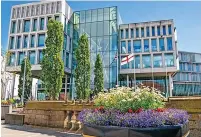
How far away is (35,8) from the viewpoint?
46844 mm

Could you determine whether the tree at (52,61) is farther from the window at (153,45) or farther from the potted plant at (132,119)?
the window at (153,45)

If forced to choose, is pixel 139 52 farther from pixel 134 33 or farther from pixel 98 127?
pixel 98 127

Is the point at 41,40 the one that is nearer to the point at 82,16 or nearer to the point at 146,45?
the point at 82,16

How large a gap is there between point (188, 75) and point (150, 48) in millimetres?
46357

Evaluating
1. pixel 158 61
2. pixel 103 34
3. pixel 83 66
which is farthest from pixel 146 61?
pixel 83 66

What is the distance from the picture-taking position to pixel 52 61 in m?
20.7

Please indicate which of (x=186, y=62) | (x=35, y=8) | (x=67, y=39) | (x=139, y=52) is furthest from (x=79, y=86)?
(x=186, y=62)

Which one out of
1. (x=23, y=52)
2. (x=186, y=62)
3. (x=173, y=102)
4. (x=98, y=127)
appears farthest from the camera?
(x=186, y=62)

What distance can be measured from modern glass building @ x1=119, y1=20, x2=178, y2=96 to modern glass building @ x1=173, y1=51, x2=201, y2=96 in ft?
115

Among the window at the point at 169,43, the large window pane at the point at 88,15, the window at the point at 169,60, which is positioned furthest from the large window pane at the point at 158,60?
the large window pane at the point at 88,15

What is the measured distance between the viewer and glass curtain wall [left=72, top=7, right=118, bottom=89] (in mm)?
43344

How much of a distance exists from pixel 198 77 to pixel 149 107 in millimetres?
91881

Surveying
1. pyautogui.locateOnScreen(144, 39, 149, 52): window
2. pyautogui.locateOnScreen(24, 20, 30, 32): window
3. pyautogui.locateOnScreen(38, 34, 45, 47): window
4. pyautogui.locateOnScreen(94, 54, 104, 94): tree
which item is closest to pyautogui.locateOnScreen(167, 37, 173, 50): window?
pyautogui.locateOnScreen(144, 39, 149, 52): window

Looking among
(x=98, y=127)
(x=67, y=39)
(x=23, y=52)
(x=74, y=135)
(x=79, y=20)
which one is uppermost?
(x=79, y=20)
